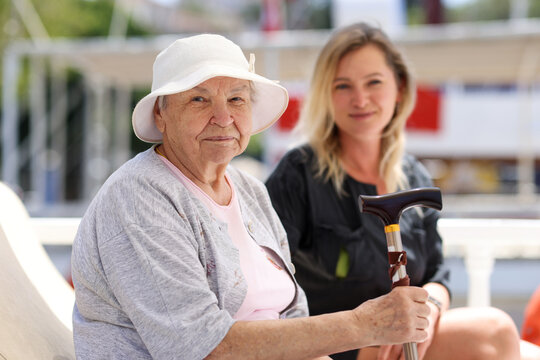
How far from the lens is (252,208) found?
5.70ft

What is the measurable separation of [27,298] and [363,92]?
1420 millimetres

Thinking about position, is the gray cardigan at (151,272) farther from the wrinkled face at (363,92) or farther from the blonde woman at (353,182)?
the wrinkled face at (363,92)

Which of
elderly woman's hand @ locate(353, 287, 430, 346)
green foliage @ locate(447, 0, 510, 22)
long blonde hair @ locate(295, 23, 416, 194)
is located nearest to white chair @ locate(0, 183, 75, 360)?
elderly woman's hand @ locate(353, 287, 430, 346)

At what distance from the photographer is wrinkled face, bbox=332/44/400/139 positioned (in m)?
2.32

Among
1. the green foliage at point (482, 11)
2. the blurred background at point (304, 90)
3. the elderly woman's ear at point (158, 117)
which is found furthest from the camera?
the green foliage at point (482, 11)

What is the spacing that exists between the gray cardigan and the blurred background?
116 centimetres

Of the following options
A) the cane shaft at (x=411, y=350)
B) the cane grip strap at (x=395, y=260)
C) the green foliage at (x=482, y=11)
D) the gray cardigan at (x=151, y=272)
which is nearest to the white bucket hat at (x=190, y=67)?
the gray cardigan at (x=151, y=272)

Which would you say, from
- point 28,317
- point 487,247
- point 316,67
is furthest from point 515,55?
point 28,317

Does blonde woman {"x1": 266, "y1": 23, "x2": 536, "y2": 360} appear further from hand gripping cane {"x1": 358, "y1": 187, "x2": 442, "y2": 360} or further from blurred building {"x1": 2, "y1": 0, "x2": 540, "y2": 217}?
hand gripping cane {"x1": 358, "y1": 187, "x2": 442, "y2": 360}

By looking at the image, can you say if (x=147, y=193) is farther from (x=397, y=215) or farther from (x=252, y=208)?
(x=397, y=215)

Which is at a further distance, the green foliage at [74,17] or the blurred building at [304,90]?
the green foliage at [74,17]

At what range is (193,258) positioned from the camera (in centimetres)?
128

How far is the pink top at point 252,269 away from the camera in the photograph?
1.47 m

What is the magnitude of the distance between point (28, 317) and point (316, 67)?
4.75ft
